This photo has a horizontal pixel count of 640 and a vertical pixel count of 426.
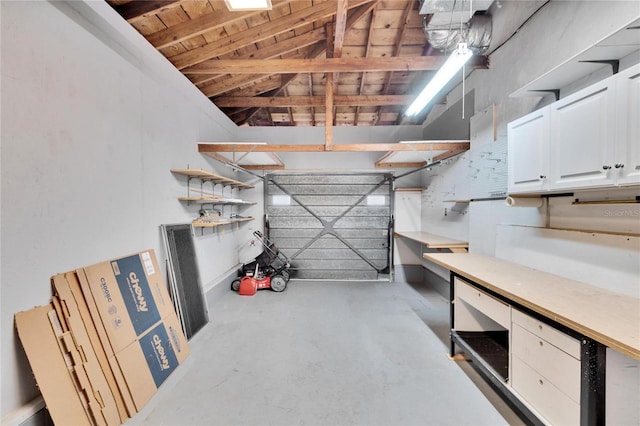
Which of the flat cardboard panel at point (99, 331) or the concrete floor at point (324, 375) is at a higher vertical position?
the flat cardboard panel at point (99, 331)

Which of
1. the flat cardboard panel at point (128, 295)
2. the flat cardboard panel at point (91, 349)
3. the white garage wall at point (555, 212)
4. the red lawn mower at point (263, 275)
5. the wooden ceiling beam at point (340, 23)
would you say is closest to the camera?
the white garage wall at point (555, 212)

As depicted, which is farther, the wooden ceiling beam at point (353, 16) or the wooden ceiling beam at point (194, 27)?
the wooden ceiling beam at point (353, 16)

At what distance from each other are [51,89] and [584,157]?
3525 mm

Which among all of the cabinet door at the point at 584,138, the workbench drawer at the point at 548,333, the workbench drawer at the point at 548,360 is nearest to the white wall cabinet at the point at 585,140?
the cabinet door at the point at 584,138

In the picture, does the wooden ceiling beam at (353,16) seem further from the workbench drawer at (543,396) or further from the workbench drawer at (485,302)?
the workbench drawer at (543,396)

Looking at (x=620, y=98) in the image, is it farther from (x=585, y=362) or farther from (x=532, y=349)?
(x=532, y=349)

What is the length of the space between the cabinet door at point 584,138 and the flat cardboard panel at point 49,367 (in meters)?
3.56

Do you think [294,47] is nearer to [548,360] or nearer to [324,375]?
[324,375]

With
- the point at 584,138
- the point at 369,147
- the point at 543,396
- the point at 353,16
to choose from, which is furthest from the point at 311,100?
the point at 543,396

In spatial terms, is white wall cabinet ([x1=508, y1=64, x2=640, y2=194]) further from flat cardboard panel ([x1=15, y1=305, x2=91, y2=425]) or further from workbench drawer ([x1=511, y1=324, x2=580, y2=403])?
flat cardboard panel ([x1=15, y1=305, x2=91, y2=425])

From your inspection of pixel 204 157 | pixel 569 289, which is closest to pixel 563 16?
pixel 569 289

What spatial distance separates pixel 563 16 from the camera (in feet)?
6.82

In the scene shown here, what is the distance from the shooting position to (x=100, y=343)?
6.03 feet

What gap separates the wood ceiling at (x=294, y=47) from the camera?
2.57 metres
